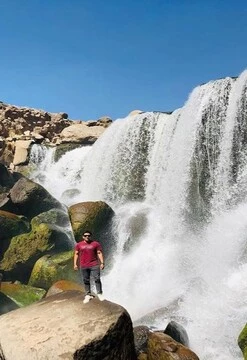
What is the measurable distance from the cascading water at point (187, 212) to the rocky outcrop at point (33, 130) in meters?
10.3

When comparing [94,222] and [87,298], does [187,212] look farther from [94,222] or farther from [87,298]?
→ [87,298]

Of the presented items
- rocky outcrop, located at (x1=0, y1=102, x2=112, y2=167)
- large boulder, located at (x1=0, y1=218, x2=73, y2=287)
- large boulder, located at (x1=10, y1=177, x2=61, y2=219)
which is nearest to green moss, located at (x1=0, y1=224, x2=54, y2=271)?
large boulder, located at (x1=0, y1=218, x2=73, y2=287)

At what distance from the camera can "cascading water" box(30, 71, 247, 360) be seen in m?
12.7

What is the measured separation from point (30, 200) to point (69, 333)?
1439 centimetres

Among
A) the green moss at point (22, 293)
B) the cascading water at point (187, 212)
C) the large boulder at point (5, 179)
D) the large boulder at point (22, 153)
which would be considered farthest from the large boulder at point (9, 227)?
the large boulder at point (22, 153)

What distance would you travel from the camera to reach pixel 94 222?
18781mm

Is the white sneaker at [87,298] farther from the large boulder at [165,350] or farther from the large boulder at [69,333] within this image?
the large boulder at [165,350]

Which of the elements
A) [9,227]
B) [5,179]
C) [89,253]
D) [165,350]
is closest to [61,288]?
[89,253]

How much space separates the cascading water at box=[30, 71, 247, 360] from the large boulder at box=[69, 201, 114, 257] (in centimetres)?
59

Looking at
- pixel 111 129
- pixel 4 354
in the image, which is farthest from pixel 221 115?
pixel 4 354

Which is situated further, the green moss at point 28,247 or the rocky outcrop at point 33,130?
the rocky outcrop at point 33,130

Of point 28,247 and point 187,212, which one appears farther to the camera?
point 187,212

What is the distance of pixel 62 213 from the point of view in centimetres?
2119

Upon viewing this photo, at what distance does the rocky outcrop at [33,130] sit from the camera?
121ft
